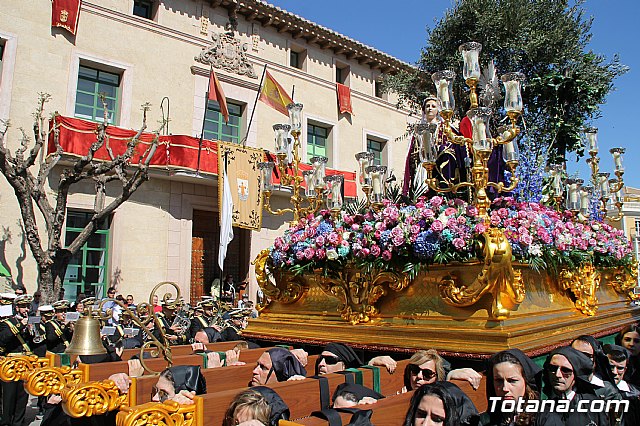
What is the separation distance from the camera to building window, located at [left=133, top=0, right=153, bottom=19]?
56.2ft

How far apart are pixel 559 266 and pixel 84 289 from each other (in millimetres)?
13183

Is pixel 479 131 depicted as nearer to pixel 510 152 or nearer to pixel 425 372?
pixel 510 152

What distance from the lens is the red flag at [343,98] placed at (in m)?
21.4

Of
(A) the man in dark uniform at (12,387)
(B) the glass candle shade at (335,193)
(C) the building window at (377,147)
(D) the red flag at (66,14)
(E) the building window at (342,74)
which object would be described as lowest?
(A) the man in dark uniform at (12,387)

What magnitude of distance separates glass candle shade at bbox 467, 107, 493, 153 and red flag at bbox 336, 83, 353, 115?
1707cm

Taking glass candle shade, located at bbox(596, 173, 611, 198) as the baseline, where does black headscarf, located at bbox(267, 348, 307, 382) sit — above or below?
below

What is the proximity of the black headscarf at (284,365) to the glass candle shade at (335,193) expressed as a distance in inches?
79.2

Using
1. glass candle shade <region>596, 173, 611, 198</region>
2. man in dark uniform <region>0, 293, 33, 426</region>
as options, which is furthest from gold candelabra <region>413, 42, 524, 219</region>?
man in dark uniform <region>0, 293, 33, 426</region>

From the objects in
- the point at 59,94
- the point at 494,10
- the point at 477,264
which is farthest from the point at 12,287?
the point at 494,10

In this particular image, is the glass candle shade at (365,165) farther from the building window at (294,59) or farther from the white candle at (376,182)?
the building window at (294,59)

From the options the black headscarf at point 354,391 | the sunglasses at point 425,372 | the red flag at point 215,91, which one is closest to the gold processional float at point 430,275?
the sunglasses at point 425,372

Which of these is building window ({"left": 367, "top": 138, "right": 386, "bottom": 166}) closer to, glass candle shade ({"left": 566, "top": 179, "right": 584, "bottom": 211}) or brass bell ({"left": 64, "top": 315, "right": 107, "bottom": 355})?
glass candle shade ({"left": 566, "top": 179, "right": 584, "bottom": 211})

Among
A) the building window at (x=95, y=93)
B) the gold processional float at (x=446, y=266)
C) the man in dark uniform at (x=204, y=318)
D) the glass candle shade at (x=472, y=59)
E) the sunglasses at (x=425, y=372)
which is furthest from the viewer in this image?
the building window at (x=95, y=93)

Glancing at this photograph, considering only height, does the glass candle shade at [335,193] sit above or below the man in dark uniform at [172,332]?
above
